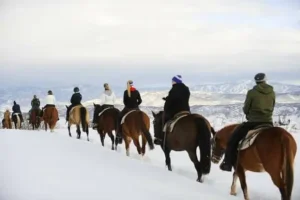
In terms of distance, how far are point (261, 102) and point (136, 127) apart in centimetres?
409

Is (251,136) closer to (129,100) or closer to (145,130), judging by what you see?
(145,130)

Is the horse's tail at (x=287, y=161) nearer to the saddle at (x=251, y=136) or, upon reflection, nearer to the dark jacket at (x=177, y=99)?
the saddle at (x=251, y=136)

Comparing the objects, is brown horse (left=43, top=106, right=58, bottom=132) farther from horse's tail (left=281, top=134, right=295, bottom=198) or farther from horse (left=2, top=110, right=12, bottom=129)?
horse's tail (left=281, top=134, right=295, bottom=198)

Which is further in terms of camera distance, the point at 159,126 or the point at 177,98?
the point at 159,126

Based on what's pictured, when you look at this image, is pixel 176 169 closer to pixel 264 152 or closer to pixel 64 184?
pixel 264 152

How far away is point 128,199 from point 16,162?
5.50 ft

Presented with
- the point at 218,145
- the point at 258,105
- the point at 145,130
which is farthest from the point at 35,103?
the point at 258,105

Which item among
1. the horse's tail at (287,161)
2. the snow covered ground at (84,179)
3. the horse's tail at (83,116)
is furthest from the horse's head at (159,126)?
the horse's tail at (83,116)

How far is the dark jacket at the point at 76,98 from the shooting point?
12.9 metres

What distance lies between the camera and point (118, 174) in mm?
5266

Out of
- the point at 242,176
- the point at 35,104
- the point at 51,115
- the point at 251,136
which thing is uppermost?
the point at 251,136

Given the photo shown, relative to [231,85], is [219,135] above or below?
below

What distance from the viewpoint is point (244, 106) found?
6023mm

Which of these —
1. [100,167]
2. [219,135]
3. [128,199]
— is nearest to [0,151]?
[100,167]
